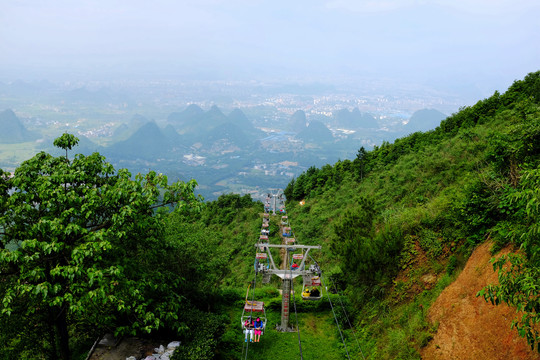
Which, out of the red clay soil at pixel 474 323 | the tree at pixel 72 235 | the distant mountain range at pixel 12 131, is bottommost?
the distant mountain range at pixel 12 131

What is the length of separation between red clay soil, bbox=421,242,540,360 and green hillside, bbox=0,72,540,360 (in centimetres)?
37

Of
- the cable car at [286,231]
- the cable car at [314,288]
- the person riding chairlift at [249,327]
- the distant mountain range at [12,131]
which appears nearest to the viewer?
the person riding chairlift at [249,327]

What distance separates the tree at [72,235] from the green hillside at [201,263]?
0.15 feet

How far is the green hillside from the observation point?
7.98 meters

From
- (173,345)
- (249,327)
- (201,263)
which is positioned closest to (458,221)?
(249,327)

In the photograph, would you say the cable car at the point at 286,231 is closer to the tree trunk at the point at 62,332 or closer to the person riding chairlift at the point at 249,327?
the person riding chairlift at the point at 249,327

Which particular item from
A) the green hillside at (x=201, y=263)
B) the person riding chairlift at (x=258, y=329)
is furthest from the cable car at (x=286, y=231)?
the person riding chairlift at (x=258, y=329)

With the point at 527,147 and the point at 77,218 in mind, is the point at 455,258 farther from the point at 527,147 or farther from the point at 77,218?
the point at 77,218

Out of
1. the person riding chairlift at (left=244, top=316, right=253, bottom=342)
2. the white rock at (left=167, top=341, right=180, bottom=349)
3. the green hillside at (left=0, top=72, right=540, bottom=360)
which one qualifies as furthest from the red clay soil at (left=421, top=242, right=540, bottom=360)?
the white rock at (left=167, top=341, right=180, bottom=349)

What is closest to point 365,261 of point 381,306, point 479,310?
point 381,306

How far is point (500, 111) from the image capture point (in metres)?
28.2

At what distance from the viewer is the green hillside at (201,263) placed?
314 inches

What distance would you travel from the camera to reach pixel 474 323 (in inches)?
358

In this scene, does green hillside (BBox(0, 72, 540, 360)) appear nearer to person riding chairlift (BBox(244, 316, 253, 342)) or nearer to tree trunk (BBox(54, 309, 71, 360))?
tree trunk (BBox(54, 309, 71, 360))
